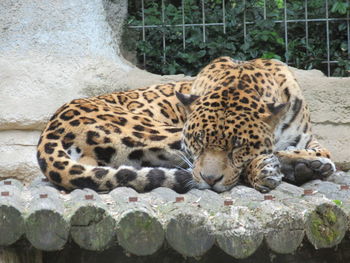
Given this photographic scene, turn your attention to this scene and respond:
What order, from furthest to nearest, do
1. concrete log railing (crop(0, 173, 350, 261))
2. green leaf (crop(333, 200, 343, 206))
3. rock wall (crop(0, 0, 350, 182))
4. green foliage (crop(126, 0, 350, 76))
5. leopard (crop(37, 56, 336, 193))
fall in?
1. green foliage (crop(126, 0, 350, 76))
2. rock wall (crop(0, 0, 350, 182))
3. leopard (crop(37, 56, 336, 193))
4. green leaf (crop(333, 200, 343, 206))
5. concrete log railing (crop(0, 173, 350, 261))

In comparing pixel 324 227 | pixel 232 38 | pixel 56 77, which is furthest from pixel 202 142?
pixel 232 38

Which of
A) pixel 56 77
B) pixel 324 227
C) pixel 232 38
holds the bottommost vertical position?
pixel 324 227

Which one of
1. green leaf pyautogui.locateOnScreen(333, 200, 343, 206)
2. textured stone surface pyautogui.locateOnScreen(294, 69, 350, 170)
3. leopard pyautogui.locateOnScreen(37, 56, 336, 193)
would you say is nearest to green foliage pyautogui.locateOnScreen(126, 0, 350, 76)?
textured stone surface pyautogui.locateOnScreen(294, 69, 350, 170)

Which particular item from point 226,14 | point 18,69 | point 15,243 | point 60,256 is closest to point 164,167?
point 60,256

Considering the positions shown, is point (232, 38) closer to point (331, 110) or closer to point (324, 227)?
point (331, 110)

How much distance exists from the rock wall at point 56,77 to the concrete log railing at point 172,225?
365 centimetres

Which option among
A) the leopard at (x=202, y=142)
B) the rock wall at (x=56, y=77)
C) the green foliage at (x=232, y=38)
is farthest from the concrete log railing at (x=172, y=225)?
the green foliage at (x=232, y=38)

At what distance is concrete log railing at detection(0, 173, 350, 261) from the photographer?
14.1ft

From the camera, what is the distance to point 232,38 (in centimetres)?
904

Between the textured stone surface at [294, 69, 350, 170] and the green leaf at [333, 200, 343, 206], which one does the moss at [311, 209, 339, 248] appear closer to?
the green leaf at [333, 200, 343, 206]

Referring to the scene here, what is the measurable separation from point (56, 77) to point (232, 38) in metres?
2.00

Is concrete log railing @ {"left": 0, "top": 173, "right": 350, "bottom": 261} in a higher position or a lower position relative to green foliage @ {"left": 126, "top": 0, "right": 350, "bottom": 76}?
lower

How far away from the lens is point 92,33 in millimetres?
8406

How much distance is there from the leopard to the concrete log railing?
2.62 ft
